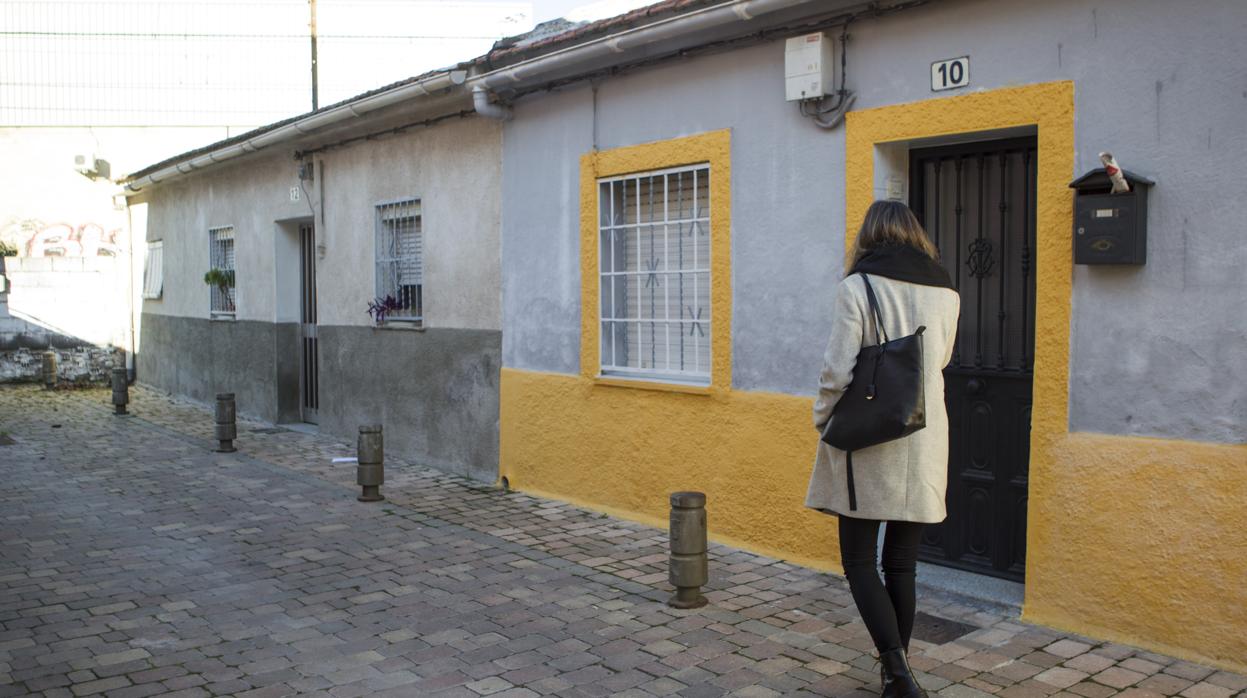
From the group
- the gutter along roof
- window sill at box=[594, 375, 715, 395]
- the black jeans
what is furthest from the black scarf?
window sill at box=[594, 375, 715, 395]

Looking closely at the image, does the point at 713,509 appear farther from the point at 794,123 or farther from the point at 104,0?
the point at 104,0

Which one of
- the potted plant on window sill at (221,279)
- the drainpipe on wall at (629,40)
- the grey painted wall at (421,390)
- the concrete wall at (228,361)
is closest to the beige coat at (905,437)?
the drainpipe on wall at (629,40)

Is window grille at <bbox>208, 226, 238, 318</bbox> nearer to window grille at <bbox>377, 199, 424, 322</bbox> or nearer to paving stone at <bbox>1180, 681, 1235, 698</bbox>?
window grille at <bbox>377, 199, 424, 322</bbox>

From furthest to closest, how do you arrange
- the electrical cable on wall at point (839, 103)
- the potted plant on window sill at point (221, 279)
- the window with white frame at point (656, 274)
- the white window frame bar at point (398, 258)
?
1. the potted plant on window sill at point (221, 279)
2. the white window frame bar at point (398, 258)
3. the window with white frame at point (656, 274)
4. the electrical cable on wall at point (839, 103)

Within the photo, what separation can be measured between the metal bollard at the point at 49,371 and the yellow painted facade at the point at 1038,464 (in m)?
13.8

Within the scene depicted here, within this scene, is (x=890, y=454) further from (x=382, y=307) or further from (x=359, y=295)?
(x=359, y=295)

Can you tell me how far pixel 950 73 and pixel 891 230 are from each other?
184cm

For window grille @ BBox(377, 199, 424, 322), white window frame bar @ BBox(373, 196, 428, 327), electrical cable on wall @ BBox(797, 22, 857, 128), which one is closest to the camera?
electrical cable on wall @ BBox(797, 22, 857, 128)

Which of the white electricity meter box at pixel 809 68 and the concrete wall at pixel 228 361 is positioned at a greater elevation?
the white electricity meter box at pixel 809 68

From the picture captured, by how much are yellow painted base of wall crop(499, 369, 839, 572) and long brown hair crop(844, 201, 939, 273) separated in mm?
2187

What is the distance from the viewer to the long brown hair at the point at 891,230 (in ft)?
14.3

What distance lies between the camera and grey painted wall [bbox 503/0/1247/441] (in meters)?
4.77

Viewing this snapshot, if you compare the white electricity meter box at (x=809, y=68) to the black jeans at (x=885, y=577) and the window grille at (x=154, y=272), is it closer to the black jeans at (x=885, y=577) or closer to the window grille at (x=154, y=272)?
the black jeans at (x=885, y=577)

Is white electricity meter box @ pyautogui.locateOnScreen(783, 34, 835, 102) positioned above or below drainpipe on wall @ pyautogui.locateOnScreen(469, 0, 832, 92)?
below
